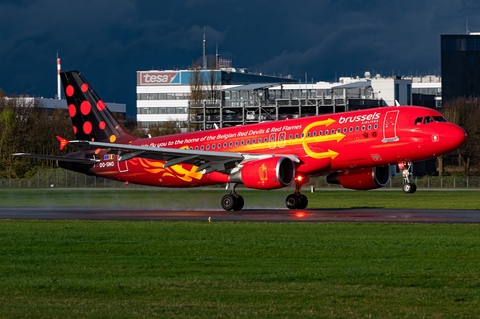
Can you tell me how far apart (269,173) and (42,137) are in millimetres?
74751

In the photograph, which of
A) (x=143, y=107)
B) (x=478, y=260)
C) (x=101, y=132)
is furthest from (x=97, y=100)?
(x=143, y=107)

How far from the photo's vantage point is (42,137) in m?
111

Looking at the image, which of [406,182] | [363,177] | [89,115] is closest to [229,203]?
[363,177]

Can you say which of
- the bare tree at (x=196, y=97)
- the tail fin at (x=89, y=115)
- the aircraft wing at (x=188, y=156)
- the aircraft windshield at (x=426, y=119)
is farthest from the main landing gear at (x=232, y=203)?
the bare tree at (x=196, y=97)

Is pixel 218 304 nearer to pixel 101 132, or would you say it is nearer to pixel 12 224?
pixel 12 224

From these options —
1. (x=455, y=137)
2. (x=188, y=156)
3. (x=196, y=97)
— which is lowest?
(x=188, y=156)

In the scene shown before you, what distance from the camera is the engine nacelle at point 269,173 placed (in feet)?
134

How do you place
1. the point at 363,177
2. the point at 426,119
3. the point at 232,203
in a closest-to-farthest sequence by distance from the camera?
1. the point at 426,119
2. the point at 232,203
3. the point at 363,177

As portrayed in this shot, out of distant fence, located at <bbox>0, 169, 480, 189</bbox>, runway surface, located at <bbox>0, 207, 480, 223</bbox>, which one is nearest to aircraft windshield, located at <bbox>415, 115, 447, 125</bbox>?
runway surface, located at <bbox>0, 207, 480, 223</bbox>

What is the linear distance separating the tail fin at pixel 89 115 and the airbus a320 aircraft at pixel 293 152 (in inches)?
63.7

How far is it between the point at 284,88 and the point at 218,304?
147 m

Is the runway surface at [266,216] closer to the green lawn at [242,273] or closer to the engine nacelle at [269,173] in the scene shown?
the engine nacelle at [269,173]

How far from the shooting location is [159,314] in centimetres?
1408

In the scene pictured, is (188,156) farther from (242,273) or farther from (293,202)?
(242,273)
